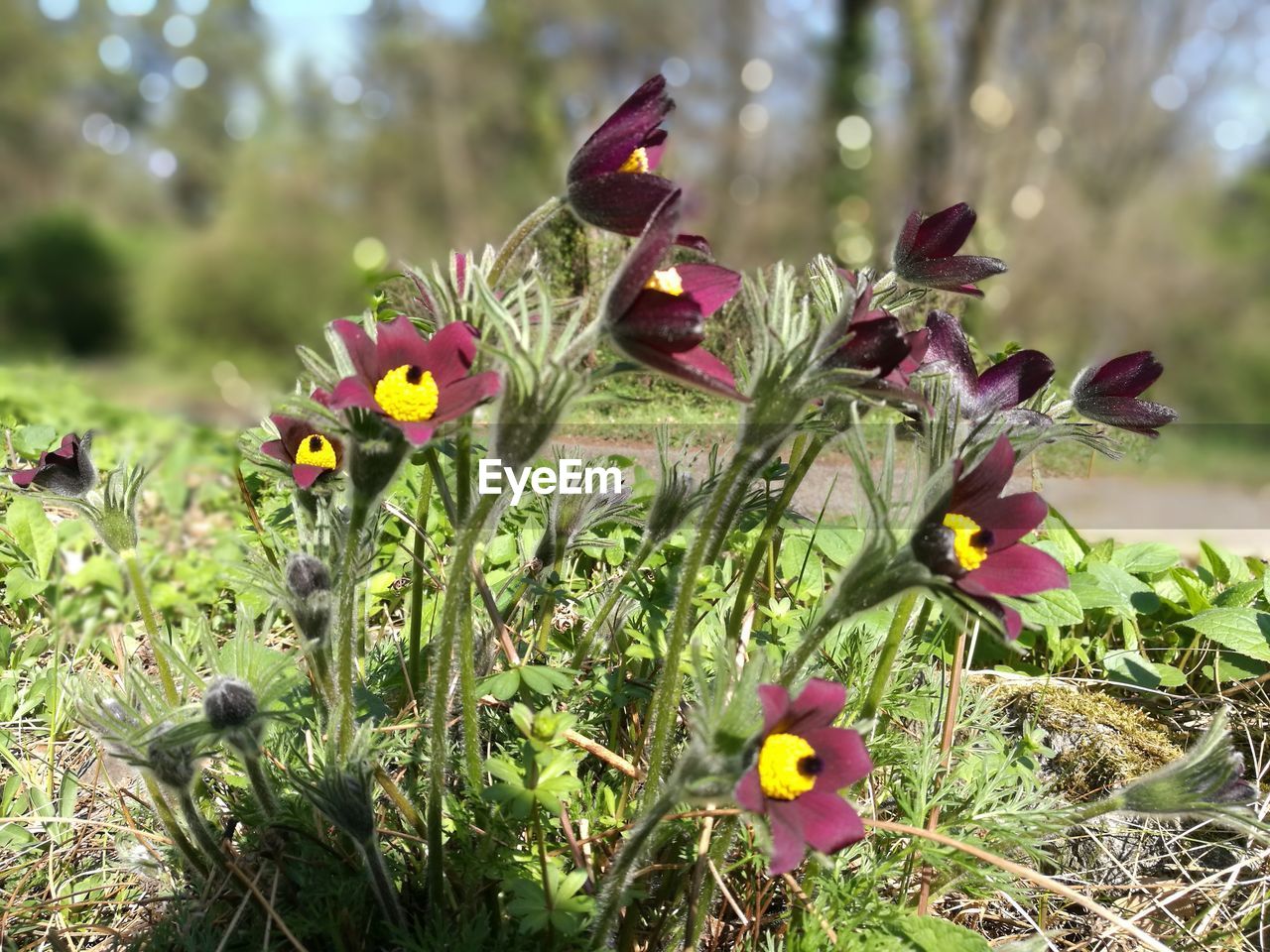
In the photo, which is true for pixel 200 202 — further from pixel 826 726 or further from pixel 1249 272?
pixel 826 726

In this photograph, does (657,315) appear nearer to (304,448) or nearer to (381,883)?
(304,448)

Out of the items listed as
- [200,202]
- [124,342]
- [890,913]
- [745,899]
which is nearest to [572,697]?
[745,899]

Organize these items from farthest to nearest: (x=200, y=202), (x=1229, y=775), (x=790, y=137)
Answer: (x=200, y=202)
(x=790, y=137)
(x=1229, y=775)

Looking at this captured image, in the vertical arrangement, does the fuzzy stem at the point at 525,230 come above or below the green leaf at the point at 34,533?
above

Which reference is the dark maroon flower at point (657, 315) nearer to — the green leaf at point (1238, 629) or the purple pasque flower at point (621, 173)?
the purple pasque flower at point (621, 173)

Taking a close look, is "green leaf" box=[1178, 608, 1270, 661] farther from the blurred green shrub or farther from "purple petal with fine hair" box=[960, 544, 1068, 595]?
the blurred green shrub

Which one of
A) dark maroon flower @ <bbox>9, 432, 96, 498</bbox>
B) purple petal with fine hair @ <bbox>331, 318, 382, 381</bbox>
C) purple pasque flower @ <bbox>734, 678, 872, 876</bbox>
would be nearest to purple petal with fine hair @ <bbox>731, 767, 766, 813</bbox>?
purple pasque flower @ <bbox>734, 678, 872, 876</bbox>

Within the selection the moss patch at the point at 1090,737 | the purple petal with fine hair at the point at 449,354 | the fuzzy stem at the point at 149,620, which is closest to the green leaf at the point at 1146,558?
the moss patch at the point at 1090,737
